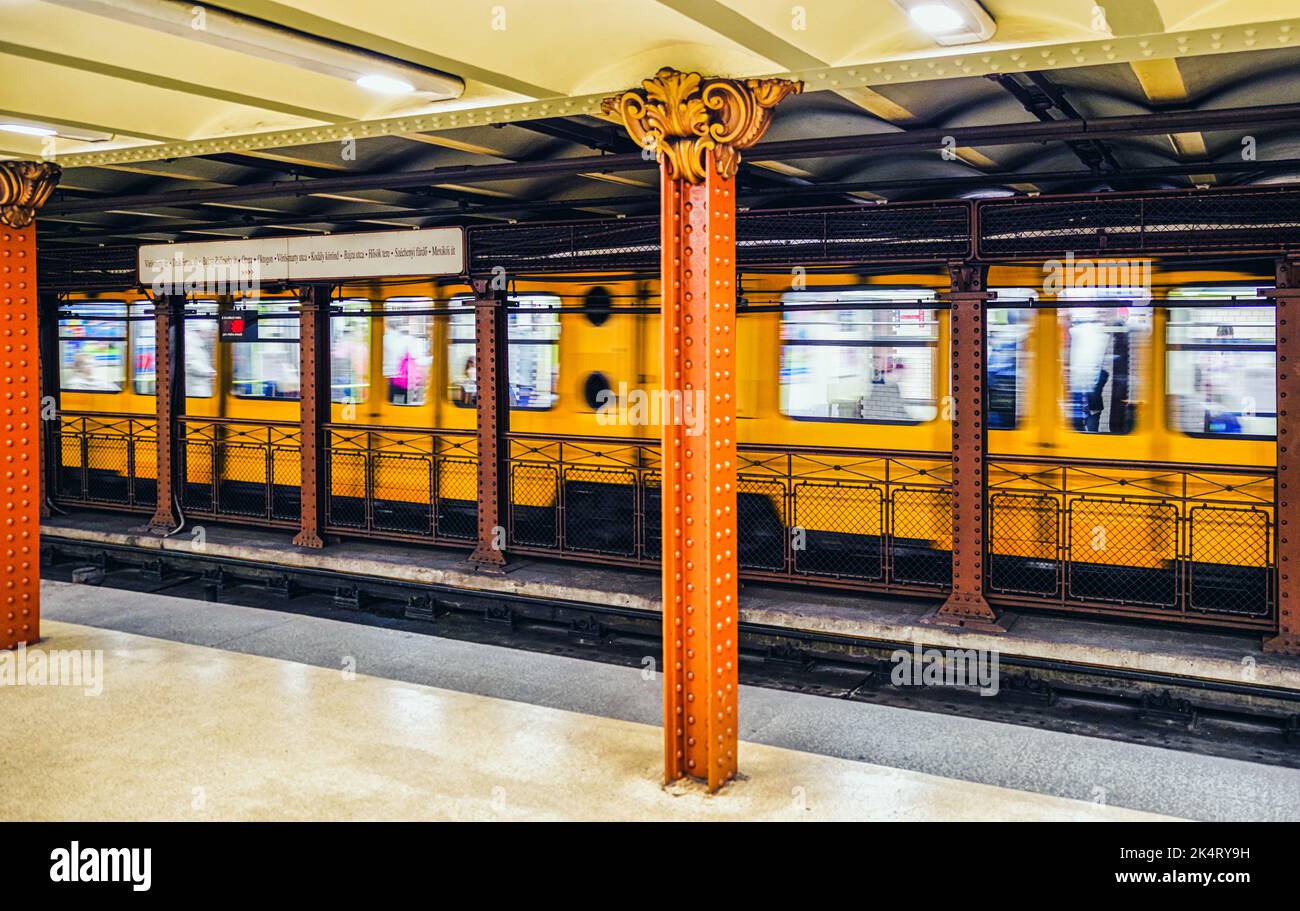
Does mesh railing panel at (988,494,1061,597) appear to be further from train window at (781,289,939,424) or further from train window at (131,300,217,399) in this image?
train window at (131,300,217,399)

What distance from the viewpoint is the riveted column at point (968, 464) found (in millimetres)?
8617

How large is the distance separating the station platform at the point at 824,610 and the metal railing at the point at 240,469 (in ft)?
1.59

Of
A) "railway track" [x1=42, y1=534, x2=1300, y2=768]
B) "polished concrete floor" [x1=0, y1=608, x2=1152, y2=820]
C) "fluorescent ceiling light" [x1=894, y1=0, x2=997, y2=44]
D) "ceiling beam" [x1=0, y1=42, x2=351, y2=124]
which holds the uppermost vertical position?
"ceiling beam" [x1=0, y1=42, x2=351, y2=124]

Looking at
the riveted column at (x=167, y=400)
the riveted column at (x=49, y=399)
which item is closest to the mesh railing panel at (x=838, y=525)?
the riveted column at (x=167, y=400)

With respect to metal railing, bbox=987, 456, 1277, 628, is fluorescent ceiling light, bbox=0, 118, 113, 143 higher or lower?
higher

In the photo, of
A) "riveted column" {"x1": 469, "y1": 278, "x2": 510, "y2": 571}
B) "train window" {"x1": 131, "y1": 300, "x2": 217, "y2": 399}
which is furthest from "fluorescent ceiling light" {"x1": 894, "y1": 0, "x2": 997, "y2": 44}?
"train window" {"x1": 131, "y1": 300, "x2": 217, "y2": 399}

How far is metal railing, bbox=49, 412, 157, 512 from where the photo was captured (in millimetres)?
14367

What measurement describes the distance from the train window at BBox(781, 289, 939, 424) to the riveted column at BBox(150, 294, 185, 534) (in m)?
7.11

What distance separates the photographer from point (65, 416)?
1465cm

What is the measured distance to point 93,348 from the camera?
15.6 m

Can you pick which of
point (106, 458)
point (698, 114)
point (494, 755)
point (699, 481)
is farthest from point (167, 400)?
point (698, 114)

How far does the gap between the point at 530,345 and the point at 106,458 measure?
7.23 meters

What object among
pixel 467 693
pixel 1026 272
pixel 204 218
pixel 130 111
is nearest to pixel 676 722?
pixel 467 693

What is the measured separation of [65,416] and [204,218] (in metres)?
4.28
